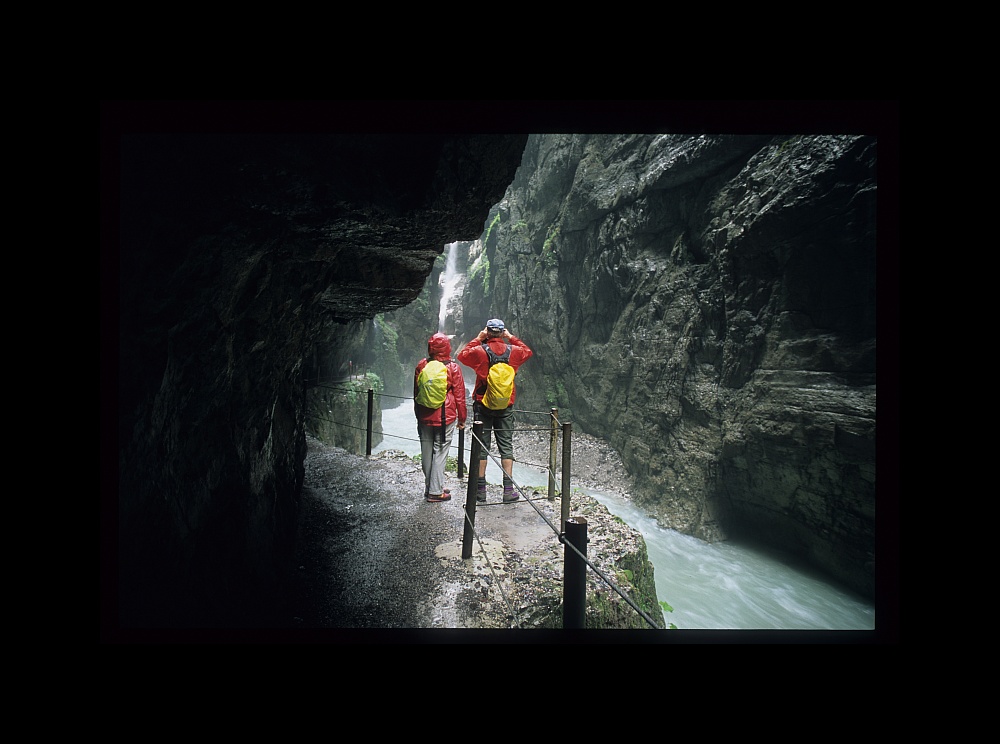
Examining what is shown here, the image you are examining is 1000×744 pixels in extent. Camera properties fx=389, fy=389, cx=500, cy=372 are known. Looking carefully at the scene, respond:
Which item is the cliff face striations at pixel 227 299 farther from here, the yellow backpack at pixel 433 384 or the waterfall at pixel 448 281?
the waterfall at pixel 448 281

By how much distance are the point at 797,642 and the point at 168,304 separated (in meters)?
3.29

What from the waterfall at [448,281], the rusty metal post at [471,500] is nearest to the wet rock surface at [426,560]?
the rusty metal post at [471,500]

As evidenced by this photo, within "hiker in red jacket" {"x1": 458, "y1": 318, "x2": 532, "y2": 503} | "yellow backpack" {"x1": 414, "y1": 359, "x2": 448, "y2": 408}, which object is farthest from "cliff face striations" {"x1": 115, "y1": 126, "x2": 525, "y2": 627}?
"yellow backpack" {"x1": 414, "y1": 359, "x2": 448, "y2": 408}

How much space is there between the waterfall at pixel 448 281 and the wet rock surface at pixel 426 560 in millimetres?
34246

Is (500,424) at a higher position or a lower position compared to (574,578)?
higher

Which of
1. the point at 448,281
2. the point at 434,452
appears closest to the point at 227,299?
the point at 434,452

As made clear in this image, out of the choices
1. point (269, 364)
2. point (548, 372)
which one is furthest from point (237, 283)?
point (548, 372)

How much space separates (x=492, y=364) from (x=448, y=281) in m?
40.3

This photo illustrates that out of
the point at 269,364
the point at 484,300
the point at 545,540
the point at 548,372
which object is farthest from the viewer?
the point at 484,300

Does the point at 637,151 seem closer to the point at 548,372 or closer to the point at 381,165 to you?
the point at 548,372

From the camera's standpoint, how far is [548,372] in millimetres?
18734

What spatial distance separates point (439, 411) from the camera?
453 cm

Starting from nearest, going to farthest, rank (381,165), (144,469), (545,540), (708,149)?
1. (144,469)
2. (381,165)
3. (545,540)
4. (708,149)

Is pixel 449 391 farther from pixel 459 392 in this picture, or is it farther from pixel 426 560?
pixel 426 560
